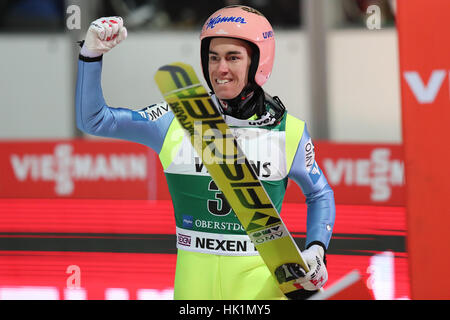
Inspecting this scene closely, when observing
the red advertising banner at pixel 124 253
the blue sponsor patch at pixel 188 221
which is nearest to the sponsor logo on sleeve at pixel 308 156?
the blue sponsor patch at pixel 188 221

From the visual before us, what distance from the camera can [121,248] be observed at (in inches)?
168

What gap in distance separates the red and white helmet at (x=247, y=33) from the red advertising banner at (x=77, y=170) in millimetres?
2336

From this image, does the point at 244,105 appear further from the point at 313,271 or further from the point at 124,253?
the point at 124,253

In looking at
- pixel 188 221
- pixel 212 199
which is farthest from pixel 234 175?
pixel 188 221

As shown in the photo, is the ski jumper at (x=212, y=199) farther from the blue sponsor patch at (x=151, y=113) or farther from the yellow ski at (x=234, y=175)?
the yellow ski at (x=234, y=175)

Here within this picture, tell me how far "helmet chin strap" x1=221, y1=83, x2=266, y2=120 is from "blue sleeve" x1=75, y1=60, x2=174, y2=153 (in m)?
0.23

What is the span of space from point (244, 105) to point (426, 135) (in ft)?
2.21

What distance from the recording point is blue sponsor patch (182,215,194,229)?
2955 mm

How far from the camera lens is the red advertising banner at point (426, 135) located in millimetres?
2684

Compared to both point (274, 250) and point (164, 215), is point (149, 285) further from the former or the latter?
point (274, 250)

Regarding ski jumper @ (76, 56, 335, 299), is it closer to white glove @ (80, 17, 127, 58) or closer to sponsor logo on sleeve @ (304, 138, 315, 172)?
sponsor logo on sleeve @ (304, 138, 315, 172)

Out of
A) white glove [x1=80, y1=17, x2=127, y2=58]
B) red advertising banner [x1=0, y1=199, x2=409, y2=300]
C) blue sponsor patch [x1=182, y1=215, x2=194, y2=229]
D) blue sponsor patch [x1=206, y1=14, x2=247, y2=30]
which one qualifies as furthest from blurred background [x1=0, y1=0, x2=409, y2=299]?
white glove [x1=80, y1=17, x2=127, y2=58]
